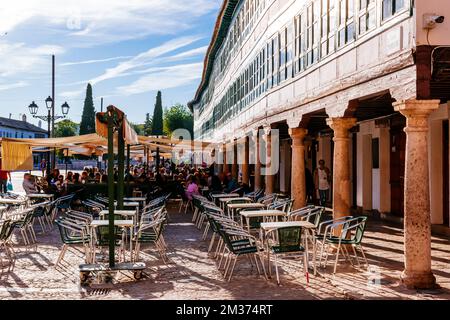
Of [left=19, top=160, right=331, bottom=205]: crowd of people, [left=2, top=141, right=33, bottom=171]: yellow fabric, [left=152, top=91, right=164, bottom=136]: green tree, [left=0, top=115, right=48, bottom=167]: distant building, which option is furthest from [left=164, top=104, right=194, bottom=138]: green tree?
[left=2, top=141, right=33, bottom=171]: yellow fabric

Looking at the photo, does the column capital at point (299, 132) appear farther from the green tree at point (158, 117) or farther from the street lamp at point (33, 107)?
the green tree at point (158, 117)

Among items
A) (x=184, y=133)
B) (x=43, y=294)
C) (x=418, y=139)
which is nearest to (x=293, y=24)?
(x=418, y=139)

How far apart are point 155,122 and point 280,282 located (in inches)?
3991

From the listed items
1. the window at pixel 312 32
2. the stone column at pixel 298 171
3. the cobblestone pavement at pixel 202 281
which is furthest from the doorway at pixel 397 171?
the cobblestone pavement at pixel 202 281

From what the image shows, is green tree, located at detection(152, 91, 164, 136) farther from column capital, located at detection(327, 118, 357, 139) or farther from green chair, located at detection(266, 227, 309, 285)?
green chair, located at detection(266, 227, 309, 285)

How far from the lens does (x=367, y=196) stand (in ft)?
65.8

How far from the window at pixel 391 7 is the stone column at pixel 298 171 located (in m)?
6.10

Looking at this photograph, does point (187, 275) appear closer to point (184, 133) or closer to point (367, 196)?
point (367, 196)

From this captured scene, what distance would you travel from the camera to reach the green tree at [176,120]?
99.5m

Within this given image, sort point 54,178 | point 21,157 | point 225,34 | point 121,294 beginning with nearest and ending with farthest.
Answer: point 121,294, point 21,157, point 54,178, point 225,34

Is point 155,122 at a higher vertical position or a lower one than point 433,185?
higher

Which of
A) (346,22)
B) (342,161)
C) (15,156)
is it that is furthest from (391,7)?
(15,156)

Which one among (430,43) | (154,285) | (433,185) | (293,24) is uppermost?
(293,24)

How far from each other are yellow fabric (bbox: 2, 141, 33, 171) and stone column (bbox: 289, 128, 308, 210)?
8356mm
